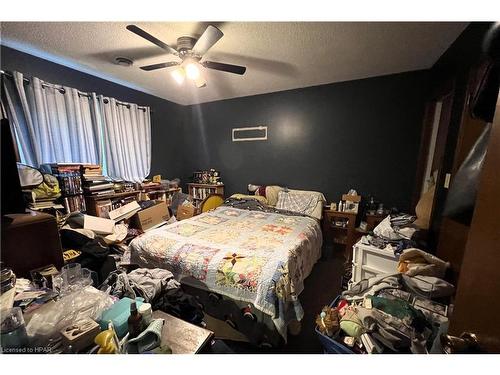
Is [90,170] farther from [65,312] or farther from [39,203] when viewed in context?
[65,312]

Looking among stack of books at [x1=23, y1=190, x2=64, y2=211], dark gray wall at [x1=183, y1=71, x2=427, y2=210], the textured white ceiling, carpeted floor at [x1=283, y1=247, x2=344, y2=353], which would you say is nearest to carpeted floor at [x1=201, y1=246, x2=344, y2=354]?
carpeted floor at [x1=283, y1=247, x2=344, y2=353]

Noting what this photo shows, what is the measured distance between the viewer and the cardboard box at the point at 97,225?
213 centimetres

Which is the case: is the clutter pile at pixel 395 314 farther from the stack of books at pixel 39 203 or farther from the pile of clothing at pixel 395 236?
the stack of books at pixel 39 203

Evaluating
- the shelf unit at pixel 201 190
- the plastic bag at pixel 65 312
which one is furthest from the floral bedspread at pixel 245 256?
the shelf unit at pixel 201 190

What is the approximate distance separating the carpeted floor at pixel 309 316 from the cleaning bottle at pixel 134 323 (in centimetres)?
27

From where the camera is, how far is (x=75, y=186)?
7.50ft

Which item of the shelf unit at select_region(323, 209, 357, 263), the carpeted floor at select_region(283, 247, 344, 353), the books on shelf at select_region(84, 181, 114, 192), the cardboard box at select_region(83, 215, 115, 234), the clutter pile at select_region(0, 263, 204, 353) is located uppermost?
the books on shelf at select_region(84, 181, 114, 192)

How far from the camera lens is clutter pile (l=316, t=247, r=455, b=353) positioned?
786 millimetres

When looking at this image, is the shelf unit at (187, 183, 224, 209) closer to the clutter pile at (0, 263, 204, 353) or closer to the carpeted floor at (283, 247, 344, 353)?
the carpeted floor at (283, 247, 344, 353)

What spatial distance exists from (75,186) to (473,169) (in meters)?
3.30

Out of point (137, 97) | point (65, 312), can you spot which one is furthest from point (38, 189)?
point (137, 97)

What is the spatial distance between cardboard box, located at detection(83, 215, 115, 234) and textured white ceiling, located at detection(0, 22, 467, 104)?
5.62 feet

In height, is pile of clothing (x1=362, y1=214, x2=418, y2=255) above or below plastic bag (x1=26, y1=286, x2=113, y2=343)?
below
